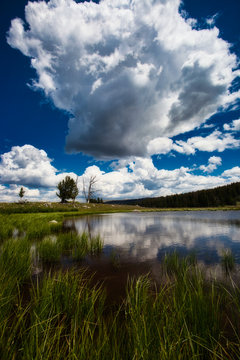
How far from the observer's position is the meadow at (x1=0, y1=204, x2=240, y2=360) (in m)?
2.47

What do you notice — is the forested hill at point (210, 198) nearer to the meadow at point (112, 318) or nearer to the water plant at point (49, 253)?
the meadow at point (112, 318)

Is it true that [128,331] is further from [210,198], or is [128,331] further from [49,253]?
[210,198]

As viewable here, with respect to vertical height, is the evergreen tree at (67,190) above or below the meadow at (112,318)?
above

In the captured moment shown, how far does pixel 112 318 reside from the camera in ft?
13.4

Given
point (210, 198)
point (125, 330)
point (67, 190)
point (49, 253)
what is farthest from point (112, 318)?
point (210, 198)

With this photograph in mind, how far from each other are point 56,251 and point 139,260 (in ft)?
15.3

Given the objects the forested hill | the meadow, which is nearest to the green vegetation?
the meadow

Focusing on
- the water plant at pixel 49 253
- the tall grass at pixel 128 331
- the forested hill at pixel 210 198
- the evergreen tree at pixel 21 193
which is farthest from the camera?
the forested hill at pixel 210 198

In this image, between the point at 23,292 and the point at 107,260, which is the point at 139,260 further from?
the point at 23,292

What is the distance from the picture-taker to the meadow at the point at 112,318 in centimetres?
247

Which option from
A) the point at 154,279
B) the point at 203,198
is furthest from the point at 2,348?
the point at 203,198

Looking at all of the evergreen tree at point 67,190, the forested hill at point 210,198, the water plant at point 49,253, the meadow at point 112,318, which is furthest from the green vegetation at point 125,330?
the forested hill at point 210,198

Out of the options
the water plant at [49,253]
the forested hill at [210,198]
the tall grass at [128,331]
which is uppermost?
the forested hill at [210,198]

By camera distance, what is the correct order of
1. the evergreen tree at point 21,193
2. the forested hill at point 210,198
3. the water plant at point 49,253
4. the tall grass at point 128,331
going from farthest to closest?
the forested hill at point 210,198 → the evergreen tree at point 21,193 → the water plant at point 49,253 → the tall grass at point 128,331
